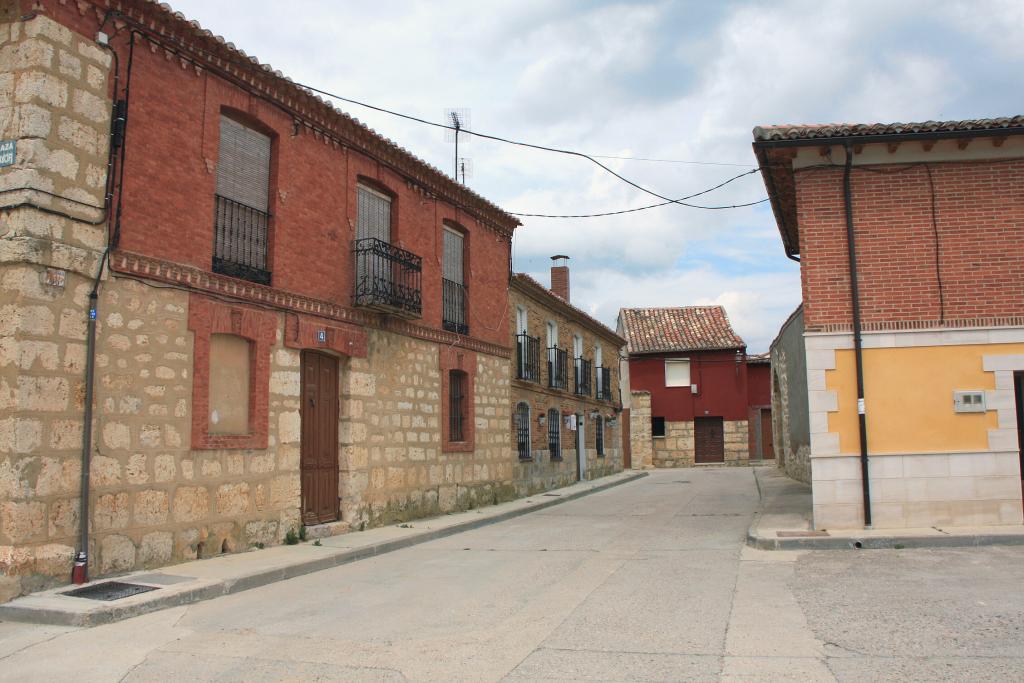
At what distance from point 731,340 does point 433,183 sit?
25.2 meters

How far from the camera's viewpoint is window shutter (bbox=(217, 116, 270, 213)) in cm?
1039

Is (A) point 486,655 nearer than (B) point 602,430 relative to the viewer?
Yes

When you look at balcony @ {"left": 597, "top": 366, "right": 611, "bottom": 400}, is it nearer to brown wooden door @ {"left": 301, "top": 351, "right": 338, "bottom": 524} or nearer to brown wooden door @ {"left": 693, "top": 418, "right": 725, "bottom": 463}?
brown wooden door @ {"left": 693, "top": 418, "right": 725, "bottom": 463}

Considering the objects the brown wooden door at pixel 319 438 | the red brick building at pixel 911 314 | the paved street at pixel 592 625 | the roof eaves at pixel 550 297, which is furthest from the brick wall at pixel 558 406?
the paved street at pixel 592 625

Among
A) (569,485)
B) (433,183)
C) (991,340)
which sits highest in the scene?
(433,183)

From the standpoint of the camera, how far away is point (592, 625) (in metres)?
6.28

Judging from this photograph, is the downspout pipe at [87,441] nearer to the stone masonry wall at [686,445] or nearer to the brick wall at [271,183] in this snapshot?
the brick wall at [271,183]

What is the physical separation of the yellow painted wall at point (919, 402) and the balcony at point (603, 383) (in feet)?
58.8

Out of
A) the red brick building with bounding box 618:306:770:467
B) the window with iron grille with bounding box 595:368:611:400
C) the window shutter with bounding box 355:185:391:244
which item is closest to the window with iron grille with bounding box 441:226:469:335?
the window shutter with bounding box 355:185:391:244

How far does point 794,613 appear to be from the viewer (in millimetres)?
6473

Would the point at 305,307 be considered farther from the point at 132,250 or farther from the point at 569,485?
the point at 569,485

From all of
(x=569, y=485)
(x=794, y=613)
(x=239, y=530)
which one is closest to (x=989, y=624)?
(x=794, y=613)

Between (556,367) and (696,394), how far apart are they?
52.4ft

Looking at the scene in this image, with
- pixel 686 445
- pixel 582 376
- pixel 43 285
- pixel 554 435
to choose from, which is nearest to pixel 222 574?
pixel 43 285
